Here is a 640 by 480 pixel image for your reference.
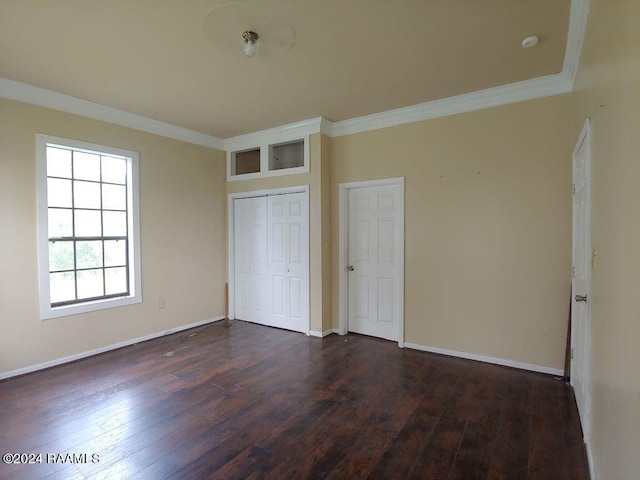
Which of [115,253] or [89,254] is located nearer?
[89,254]

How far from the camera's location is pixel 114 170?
399 centimetres

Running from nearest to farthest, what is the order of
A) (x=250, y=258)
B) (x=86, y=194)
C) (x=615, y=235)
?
(x=615, y=235)
(x=86, y=194)
(x=250, y=258)

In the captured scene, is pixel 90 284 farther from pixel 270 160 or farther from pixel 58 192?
pixel 270 160

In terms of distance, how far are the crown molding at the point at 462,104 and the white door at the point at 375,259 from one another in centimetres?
78

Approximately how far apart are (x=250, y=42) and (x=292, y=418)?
2.78 meters

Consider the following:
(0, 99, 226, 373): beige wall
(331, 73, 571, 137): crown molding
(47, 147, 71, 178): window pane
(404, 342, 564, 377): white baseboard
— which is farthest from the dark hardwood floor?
(331, 73, 571, 137): crown molding

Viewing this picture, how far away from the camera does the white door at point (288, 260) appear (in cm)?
447

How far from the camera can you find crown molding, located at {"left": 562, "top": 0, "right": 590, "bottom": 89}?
2.06m

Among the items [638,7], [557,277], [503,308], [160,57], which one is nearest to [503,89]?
[557,277]

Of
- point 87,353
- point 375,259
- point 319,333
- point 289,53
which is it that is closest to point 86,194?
point 87,353

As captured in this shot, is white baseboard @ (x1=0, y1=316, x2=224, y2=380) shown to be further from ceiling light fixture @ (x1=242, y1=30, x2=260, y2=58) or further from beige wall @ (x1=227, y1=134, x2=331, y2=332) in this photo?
ceiling light fixture @ (x1=242, y1=30, x2=260, y2=58)

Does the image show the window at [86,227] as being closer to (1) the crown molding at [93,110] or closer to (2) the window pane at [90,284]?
(2) the window pane at [90,284]

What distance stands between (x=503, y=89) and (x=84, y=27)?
3586mm

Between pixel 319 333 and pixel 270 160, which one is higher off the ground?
pixel 270 160
